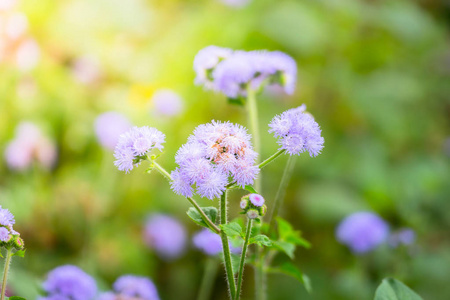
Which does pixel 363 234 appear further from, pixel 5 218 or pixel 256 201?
pixel 5 218

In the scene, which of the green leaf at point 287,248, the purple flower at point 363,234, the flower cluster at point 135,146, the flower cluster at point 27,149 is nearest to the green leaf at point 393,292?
the green leaf at point 287,248

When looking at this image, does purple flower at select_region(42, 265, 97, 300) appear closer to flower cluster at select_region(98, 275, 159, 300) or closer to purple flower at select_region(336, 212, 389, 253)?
flower cluster at select_region(98, 275, 159, 300)

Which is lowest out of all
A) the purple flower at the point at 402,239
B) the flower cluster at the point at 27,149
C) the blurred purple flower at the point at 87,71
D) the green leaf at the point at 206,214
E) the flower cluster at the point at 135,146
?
the green leaf at the point at 206,214

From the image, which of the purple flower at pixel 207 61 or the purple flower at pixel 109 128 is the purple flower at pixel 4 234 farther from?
the purple flower at pixel 109 128

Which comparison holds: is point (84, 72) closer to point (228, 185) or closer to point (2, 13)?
point (2, 13)

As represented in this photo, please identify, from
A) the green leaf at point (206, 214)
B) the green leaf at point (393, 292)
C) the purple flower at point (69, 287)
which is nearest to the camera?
the green leaf at point (206, 214)

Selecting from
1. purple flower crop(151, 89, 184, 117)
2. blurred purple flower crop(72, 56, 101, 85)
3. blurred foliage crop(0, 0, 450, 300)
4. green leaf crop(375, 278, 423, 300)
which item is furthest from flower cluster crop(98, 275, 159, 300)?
blurred purple flower crop(72, 56, 101, 85)
